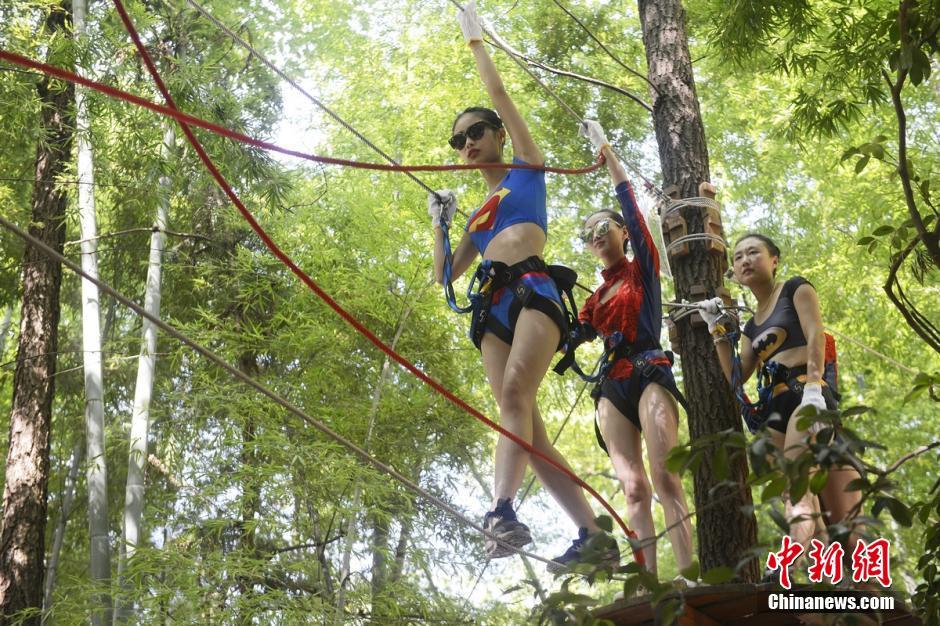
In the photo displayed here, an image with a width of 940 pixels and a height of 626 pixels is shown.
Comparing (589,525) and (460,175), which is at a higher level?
(460,175)

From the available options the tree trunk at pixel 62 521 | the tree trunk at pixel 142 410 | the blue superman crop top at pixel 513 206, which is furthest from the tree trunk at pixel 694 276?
the tree trunk at pixel 62 521

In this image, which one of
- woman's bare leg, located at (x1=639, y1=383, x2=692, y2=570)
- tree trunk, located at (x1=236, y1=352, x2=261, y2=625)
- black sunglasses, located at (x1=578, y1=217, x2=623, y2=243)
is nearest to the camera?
woman's bare leg, located at (x1=639, y1=383, x2=692, y2=570)

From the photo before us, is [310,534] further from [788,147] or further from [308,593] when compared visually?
[788,147]

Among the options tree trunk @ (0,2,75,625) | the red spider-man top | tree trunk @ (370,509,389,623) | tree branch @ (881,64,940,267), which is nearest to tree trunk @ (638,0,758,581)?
the red spider-man top

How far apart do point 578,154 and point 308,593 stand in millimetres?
3390

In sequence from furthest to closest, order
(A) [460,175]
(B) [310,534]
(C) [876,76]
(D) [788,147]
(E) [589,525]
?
1. (D) [788,147]
2. (A) [460,175]
3. (B) [310,534]
4. (C) [876,76]
5. (E) [589,525]

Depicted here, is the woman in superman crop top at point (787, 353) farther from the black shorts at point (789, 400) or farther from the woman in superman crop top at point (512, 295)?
the woman in superman crop top at point (512, 295)

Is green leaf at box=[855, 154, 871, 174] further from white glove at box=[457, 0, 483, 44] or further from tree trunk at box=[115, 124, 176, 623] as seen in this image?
tree trunk at box=[115, 124, 176, 623]

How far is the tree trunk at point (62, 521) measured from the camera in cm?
650

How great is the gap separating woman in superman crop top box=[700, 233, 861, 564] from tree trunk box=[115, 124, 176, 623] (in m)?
3.08

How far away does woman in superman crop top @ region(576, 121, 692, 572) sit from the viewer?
8.90 ft

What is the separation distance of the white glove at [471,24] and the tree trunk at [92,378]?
2.70 meters

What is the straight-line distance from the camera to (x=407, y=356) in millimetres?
6125

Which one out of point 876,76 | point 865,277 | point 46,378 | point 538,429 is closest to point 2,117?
point 46,378
